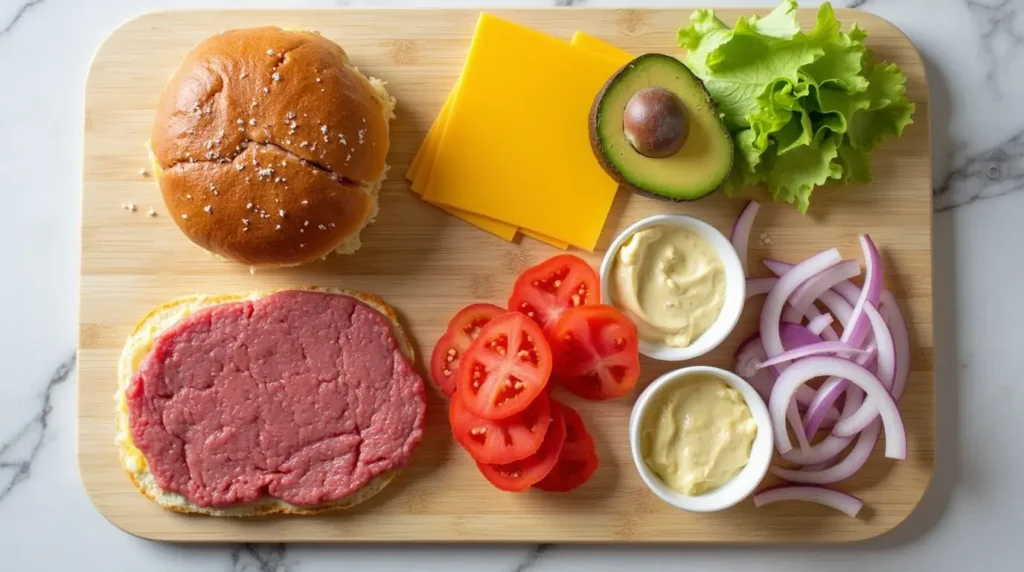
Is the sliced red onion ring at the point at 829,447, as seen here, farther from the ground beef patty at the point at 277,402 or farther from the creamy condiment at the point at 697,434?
the ground beef patty at the point at 277,402

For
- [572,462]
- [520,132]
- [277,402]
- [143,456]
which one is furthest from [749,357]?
[143,456]

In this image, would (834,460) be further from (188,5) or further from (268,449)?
(188,5)

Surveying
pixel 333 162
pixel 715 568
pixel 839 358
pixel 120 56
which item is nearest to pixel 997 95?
pixel 839 358

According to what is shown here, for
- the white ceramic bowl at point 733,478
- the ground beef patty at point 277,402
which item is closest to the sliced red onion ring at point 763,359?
the white ceramic bowl at point 733,478

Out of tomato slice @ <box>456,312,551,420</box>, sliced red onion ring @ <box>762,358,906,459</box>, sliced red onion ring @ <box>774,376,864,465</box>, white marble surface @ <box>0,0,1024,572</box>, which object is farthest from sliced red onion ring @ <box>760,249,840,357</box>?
tomato slice @ <box>456,312,551,420</box>

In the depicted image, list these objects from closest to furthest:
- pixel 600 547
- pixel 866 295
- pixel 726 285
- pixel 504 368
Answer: pixel 504 368 < pixel 726 285 < pixel 866 295 < pixel 600 547

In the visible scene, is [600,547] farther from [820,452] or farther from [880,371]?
[880,371]
